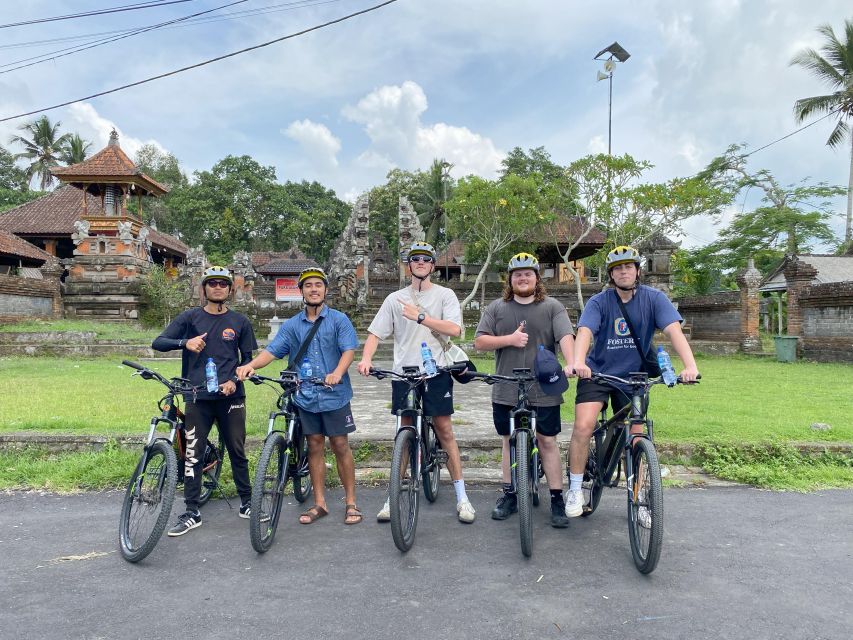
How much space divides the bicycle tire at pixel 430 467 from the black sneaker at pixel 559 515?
2.94 ft

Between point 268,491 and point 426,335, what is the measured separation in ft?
5.00

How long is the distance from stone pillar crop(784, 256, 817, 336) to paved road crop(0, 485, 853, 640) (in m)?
14.2

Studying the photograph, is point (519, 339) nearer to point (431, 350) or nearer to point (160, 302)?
point (431, 350)

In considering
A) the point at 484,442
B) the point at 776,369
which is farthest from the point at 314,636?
the point at 776,369

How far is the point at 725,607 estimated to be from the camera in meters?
2.84

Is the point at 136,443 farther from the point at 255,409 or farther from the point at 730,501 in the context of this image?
the point at 730,501

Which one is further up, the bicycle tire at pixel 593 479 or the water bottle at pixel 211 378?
the water bottle at pixel 211 378

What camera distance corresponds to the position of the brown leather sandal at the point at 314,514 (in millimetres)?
4034

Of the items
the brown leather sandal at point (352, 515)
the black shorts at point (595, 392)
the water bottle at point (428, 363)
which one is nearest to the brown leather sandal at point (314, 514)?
the brown leather sandal at point (352, 515)

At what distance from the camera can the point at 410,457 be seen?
3.81 meters

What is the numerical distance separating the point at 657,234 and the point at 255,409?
649 inches

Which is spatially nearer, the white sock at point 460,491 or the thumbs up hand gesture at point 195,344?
the thumbs up hand gesture at point 195,344

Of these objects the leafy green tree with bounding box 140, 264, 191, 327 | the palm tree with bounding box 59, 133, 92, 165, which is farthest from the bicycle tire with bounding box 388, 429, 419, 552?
the palm tree with bounding box 59, 133, 92, 165

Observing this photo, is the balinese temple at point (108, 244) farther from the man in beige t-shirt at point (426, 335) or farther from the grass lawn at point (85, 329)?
the man in beige t-shirt at point (426, 335)
